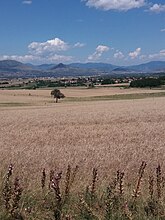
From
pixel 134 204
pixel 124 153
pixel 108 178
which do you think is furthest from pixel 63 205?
pixel 124 153

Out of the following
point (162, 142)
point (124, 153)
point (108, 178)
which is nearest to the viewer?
point (108, 178)

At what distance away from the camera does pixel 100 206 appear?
6258mm

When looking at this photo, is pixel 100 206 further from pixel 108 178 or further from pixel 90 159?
pixel 90 159

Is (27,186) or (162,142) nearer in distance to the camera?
(27,186)

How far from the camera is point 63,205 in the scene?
6031mm

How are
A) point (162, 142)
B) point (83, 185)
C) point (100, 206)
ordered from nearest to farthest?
point (100, 206), point (83, 185), point (162, 142)

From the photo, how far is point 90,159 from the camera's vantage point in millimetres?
10719

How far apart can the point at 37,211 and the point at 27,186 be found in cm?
148

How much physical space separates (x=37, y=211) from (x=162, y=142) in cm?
967

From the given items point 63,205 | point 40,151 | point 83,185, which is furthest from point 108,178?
point 40,151

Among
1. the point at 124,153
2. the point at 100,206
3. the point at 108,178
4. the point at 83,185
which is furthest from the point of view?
the point at 124,153

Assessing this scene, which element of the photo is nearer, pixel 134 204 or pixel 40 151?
pixel 134 204

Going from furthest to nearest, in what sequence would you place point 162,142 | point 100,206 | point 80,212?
point 162,142 < point 100,206 < point 80,212

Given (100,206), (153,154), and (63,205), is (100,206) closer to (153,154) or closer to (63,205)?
(63,205)
